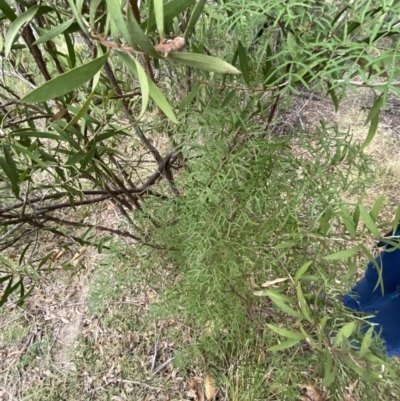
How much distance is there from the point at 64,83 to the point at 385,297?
849 millimetres

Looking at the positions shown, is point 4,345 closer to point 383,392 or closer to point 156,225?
point 156,225

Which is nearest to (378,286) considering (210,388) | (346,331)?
(346,331)

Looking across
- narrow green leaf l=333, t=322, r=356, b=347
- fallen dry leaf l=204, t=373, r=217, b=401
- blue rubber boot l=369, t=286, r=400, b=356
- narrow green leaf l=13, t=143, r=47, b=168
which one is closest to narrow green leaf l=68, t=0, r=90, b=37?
narrow green leaf l=13, t=143, r=47, b=168

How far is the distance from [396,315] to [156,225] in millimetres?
610

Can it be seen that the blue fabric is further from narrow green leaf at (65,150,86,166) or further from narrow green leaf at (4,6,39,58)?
narrow green leaf at (4,6,39,58)

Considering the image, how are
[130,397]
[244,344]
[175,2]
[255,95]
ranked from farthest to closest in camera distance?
[130,397] → [244,344] → [255,95] → [175,2]

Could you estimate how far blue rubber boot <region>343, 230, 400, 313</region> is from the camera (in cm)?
85

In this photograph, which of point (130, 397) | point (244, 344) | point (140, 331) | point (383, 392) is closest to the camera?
point (383, 392)

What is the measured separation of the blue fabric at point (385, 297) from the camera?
0.86 metres

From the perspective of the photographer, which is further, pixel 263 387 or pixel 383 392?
pixel 263 387

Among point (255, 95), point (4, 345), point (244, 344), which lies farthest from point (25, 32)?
point (4, 345)

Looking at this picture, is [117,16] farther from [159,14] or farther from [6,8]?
[6,8]

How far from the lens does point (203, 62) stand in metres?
0.34

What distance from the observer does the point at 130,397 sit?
1315mm
